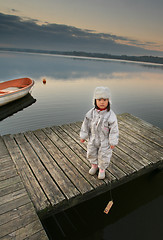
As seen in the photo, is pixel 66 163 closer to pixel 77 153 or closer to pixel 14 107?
pixel 77 153

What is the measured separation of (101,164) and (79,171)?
65 centimetres

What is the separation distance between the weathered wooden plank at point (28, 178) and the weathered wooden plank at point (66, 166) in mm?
673

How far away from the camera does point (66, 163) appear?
143 inches

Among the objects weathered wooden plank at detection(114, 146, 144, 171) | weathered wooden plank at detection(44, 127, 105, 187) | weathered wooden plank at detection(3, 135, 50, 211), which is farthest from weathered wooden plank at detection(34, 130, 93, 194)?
weathered wooden plank at detection(114, 146, 144, 171)

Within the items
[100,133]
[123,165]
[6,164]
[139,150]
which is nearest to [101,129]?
[100,133]

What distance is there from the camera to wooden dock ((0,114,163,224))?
2836 millimetres

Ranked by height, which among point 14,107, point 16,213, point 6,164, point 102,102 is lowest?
point 14,107

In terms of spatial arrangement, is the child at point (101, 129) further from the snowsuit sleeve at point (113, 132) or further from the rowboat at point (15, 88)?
the rowboat at point (15, 88)

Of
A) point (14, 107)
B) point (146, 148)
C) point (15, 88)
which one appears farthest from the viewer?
point (15, 88)

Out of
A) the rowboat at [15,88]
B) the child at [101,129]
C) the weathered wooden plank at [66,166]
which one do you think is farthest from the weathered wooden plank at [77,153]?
the rowboat at [15,88]

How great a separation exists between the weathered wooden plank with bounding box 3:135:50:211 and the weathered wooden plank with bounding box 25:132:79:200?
25 centimetres

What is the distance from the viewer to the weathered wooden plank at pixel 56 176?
2.86 m

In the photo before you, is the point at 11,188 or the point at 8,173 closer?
the point at 11,188

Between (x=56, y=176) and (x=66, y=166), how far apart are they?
0.38 metres
